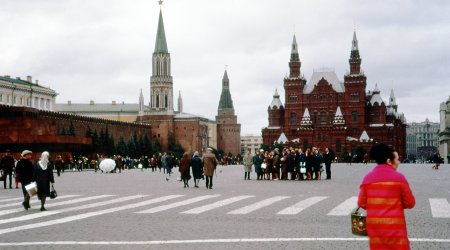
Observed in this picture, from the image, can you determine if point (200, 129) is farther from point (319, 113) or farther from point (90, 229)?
point (90, 229)

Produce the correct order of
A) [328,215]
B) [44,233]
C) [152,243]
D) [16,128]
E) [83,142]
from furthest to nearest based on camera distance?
[83,142], [16,128], [328,215], [44,233], [152,243]

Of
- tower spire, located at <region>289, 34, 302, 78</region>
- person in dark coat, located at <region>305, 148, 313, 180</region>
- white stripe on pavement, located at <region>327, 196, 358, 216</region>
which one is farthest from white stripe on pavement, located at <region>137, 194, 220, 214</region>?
tower spire, located at <region>289, 34, 302, 78</region>

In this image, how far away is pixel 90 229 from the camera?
40.7ft

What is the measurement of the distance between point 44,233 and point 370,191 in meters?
7.03

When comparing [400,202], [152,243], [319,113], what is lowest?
[152,243]

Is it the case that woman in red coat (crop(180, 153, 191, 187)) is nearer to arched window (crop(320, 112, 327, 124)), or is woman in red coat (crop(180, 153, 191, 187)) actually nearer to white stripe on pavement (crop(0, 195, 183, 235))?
white stripe on pavement (crop(0, 195, 183, 235))

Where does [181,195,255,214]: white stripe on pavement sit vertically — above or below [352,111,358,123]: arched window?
below

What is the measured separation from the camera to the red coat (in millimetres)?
6367

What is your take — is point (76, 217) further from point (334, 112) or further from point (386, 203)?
point (334, 112)

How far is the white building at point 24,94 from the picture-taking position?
347ft

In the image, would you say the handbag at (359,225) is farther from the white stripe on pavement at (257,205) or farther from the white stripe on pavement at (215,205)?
the white stripe on pavement at (215,205)

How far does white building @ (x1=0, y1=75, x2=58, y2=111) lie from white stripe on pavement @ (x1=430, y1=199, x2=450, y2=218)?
9462cm

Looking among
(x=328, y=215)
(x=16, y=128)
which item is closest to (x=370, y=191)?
(x=328, y=215)

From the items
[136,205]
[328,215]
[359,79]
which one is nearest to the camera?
[328,215]
